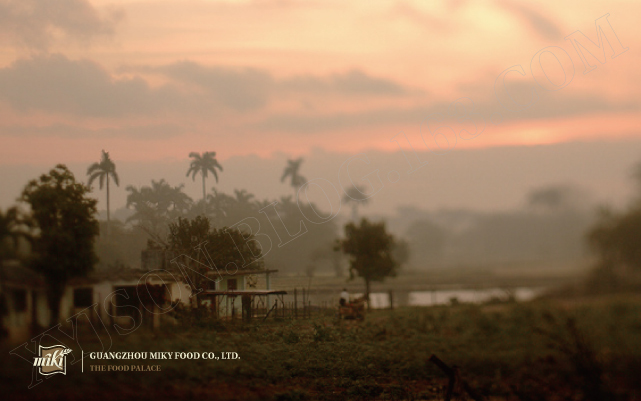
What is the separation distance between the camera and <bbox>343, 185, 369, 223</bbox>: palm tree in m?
6.84

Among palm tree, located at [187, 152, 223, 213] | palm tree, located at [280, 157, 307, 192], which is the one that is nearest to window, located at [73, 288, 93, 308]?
palm tree, located at [187, 152, 223, 213]

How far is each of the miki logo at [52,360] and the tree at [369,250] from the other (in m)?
3.72

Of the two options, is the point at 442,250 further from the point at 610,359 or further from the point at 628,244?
the point at 610,359

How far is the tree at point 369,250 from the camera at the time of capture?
23.6 ft

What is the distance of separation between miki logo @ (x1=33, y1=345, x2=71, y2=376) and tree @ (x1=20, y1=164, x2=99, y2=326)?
0.93 ft

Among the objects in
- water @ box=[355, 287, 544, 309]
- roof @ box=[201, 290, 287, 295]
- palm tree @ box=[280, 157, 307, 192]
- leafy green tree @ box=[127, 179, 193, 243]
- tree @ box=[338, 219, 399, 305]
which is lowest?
water @ box=[355, 287, 544, 309]

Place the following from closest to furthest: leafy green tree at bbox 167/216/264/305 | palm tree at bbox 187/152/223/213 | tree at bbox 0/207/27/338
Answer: tree at bbox 0/207/27/338
leafy green tree at bbox 167/216/264/305
palm tree at bbox 187/152/223/213

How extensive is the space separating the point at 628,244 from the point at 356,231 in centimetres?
340

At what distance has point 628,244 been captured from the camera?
5.48 meters

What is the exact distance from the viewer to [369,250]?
755cm

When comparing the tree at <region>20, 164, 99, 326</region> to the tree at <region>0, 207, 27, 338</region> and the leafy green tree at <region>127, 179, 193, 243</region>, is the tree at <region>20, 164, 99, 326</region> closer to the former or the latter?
the tree at <region>0, 207, 27, 338</region>

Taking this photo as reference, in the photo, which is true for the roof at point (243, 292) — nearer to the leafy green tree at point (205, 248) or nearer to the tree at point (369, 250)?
the leafy green tree at point (205, 248)

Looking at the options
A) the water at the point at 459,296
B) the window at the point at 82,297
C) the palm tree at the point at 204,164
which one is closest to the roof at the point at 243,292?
the window at the point at 82,297

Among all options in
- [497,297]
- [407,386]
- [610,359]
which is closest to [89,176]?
[407,386]
